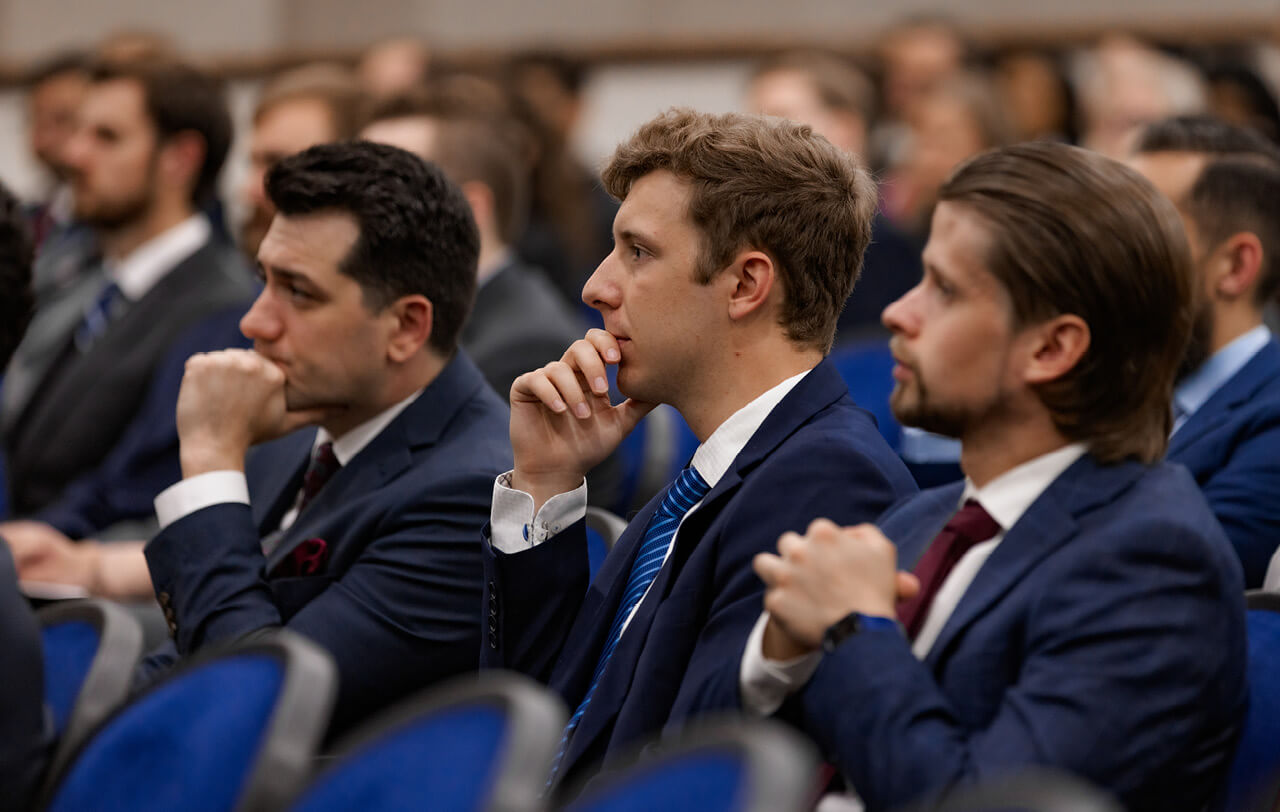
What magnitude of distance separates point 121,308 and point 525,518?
2.51m

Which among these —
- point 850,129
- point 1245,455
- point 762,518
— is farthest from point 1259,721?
point 850,129

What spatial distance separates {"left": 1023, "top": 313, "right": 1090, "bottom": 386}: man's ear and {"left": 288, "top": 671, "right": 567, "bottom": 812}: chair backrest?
0.64 metres

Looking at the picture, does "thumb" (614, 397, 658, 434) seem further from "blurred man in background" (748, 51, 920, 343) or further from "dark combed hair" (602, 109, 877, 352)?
"blurred man in background" (748, 51, 920, 343)

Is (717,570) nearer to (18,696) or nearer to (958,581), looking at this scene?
(958,581)

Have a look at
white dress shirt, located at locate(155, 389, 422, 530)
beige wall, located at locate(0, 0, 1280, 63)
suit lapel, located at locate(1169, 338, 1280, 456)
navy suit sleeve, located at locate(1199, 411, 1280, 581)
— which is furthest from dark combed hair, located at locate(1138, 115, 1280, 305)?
beige wall, located at locate(0, 0, 1280, 63)

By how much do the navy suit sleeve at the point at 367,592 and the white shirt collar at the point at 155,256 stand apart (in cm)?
213

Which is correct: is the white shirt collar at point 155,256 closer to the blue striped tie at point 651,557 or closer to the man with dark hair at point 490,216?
the man with dark hair at point 490,216

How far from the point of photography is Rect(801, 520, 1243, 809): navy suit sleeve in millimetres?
1527

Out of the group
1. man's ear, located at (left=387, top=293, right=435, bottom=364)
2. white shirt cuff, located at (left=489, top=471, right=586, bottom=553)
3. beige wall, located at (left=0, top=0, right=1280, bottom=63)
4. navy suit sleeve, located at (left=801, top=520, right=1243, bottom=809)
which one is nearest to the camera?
navy suit sleeve, located at (left=801, top=520, right=1243, bottom=809)

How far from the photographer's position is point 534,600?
2.15 m

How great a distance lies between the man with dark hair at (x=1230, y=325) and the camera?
2361 millimetres

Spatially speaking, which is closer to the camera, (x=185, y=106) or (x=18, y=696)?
(x=18, y=696)

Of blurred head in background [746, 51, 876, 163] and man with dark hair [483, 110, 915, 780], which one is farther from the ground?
man with dark hair [483, 110, 915, 780]

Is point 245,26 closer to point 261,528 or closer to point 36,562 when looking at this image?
point 36,562
